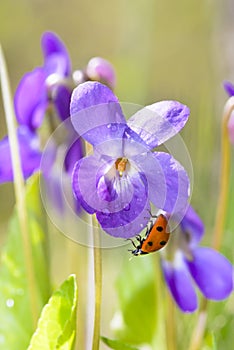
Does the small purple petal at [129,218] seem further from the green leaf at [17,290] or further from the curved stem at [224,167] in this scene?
the green leaf at [17,290]

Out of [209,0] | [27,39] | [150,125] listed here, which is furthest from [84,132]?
[27,39]

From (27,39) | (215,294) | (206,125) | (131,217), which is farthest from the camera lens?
(27,39)

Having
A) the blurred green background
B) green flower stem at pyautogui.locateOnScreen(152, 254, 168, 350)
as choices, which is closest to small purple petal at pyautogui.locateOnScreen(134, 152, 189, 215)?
green flower stem at pyautogui.locateOnScreen(152, 254, 168, 350)

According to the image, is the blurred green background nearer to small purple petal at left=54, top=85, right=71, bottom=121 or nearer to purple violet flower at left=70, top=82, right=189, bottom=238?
small purple petal at left=54, top=85, right=71, bottom=121

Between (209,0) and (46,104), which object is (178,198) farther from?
(209,0)

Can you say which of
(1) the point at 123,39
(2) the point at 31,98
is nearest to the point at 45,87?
(2) the point at 31,98

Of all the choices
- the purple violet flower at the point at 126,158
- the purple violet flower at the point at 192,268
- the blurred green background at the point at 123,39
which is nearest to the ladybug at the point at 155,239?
the purple violet flower at the point at 126,158

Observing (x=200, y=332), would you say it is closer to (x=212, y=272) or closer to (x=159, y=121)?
(x=212, y=272)
